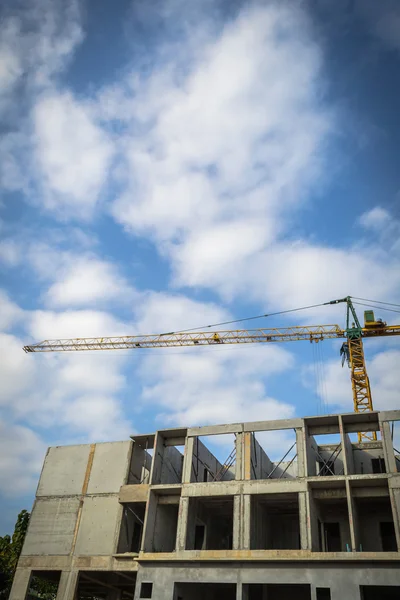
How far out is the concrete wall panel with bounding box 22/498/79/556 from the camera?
34219mm

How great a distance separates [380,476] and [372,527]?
5.32m

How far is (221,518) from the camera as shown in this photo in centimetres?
3853

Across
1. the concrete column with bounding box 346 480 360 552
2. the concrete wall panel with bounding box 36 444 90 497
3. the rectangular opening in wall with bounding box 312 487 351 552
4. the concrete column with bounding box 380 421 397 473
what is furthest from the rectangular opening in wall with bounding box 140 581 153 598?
the concrete column with bounding box 380 421 397 473

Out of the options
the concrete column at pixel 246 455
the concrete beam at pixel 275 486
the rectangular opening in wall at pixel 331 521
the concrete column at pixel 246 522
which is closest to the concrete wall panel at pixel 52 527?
the concrete column at pixel 246 522

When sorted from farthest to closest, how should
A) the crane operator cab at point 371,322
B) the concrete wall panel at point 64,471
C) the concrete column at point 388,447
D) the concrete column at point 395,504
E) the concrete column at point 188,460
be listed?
the crane operator cab at point 371,322 → the concrete wall panel at point 64,471 → the concrete column at point 188,460 → the concrete column at point 388,447 → the concrete column at point 395,504

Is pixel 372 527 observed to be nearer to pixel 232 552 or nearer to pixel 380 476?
pixel 380 476

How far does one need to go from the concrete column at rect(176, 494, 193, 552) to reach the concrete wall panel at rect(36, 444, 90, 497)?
28.7 feet

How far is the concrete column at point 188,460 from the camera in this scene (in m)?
33.2

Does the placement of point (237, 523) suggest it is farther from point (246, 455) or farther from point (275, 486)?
point (246, 455)

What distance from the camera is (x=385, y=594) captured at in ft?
98.2

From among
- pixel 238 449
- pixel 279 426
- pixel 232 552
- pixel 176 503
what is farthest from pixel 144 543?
pixel 279 426

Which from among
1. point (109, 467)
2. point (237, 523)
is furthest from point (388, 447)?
point (109, 467)

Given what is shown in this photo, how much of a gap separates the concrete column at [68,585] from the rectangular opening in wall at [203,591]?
7397 mm

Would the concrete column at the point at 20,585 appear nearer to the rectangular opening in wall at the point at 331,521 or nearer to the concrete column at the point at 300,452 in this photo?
the rectangular opening in wall at the point at 331,521
